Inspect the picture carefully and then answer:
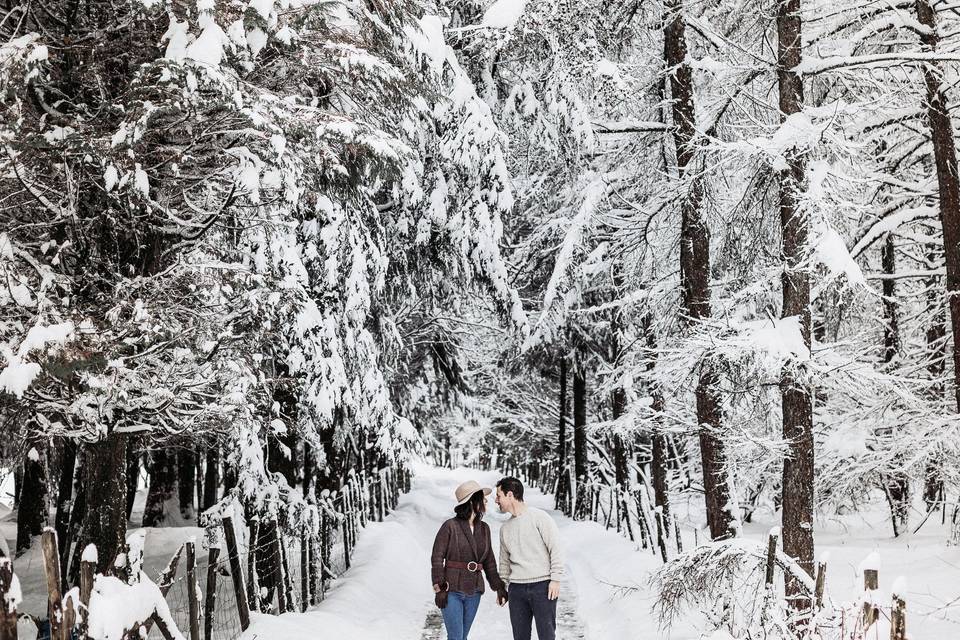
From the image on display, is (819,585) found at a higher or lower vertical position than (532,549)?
lower

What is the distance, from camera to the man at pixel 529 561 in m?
6.82

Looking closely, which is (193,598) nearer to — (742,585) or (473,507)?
(473,507)

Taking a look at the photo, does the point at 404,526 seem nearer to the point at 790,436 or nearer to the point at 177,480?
the point at 177,480

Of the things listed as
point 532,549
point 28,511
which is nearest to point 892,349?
point 532,549

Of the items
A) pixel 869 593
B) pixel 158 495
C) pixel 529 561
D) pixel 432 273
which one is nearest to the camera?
pixel 869 593

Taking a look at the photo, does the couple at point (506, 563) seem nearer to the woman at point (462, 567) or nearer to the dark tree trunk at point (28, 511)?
the woman at point (462, 567)

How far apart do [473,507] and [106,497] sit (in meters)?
3.11

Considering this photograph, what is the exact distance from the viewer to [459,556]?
7.33 meters

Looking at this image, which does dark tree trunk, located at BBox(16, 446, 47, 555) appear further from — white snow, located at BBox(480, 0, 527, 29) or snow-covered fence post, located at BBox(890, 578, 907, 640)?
snow-covered fence post, located at BBox(890, 578, 907, 640)

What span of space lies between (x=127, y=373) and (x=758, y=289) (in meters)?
5.48

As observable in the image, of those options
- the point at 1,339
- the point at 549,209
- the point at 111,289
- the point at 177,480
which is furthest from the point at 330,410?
the point at 177,480

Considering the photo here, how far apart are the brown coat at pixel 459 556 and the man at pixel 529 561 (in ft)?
1.08

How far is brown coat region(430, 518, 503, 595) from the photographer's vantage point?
7.27 metres

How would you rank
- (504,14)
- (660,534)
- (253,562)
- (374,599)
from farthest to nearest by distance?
(660,534), (374,599), (253,562), (504,14)
